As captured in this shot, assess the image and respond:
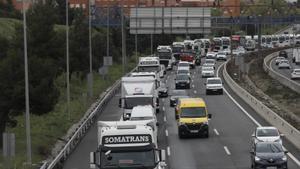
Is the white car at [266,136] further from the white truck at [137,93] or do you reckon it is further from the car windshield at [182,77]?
the car windshield at [182,77]

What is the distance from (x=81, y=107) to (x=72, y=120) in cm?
784

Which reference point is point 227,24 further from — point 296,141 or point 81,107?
point 296,141

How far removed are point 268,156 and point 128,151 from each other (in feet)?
32.1

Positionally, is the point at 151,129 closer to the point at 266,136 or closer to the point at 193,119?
the point at 266,136

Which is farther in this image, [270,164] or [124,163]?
[270,164]

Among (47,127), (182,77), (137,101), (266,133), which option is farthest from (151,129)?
(182,77)

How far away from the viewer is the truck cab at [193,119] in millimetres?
40438

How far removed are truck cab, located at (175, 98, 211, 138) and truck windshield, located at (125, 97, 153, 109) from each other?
4450 mm

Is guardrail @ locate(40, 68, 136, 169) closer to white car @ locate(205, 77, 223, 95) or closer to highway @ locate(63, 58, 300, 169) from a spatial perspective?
highway @ locate(63, 58, 300, 169)

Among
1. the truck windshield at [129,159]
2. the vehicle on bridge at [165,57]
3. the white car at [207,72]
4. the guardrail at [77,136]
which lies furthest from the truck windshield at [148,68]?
the truck windshield at [129,159]

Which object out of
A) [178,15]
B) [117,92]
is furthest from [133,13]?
[117,92]

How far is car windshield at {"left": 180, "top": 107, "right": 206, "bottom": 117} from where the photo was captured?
135ft

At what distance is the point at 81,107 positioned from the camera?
186 ft

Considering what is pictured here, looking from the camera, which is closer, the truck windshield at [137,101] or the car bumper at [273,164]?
the car bumper at [273,164]
